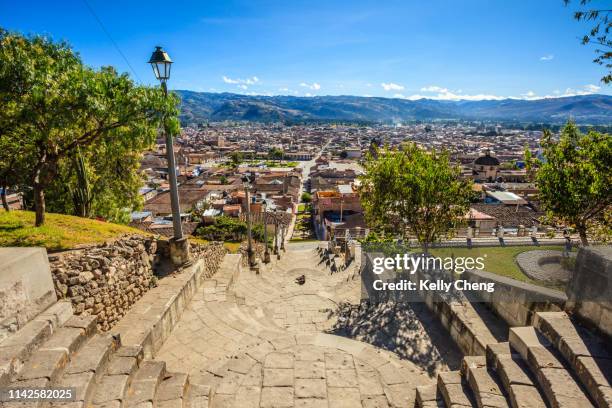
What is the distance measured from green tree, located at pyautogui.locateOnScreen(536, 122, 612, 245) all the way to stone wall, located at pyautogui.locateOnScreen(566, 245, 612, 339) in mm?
7287

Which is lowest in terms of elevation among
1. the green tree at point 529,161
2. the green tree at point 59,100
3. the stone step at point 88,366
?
the stone step at point 88,366

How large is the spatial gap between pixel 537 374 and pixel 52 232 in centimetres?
1011


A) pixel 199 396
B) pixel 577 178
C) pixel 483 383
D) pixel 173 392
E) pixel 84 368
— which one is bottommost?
pixel 199 396

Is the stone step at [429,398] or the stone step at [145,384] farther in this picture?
the stone step at [429,398]

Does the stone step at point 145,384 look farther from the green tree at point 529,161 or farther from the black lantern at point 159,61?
the green tree at point 529,161

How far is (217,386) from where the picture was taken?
485 cm

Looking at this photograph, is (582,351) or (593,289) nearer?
(582,351)

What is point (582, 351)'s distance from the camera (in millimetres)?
3727

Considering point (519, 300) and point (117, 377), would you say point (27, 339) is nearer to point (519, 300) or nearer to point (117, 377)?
point (117, 377)

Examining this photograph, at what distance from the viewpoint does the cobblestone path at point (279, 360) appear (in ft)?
15.2

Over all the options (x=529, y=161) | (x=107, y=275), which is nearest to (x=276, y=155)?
(x=529, y=161)

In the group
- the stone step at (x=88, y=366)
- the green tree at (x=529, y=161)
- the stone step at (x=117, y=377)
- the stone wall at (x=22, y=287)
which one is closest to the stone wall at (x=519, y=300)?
the stone step at (x=117, y=377)

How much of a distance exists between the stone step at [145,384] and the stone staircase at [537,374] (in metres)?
3.36

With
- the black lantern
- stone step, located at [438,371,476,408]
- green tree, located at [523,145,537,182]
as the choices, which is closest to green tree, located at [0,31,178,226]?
the black lantern
